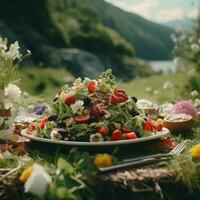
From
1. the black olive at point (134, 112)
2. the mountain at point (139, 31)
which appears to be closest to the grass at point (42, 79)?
the black olive at point (134, 112)

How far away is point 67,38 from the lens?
1441 inches

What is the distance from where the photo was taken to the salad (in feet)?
12.4

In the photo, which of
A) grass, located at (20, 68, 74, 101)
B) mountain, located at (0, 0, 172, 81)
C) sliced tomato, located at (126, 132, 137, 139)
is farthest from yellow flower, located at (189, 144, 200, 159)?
mountain, located at (0, 0, 172, 81)

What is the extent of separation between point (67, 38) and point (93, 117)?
32957mm

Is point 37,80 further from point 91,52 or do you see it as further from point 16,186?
point 16,186

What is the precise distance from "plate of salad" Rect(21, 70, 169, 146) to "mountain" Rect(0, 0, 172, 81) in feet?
83.0

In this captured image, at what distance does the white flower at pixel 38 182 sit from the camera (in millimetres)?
3160

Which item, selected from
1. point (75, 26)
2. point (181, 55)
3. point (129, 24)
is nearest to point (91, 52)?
point (75, 26)

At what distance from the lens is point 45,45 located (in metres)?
33.2

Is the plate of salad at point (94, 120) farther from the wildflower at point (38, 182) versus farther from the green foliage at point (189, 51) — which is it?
the green foliage at point (189, 51)

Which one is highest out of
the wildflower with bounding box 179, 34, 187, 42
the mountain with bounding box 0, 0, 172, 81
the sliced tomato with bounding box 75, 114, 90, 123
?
the mountain with bounding box 0, 0, 172, 81

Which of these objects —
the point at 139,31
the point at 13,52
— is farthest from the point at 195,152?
the point at 139,31

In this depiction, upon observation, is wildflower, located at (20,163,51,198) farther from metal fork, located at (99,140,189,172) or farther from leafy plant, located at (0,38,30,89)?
leafy plant, located at (0,38,30,89)

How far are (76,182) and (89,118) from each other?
676 millimetres
